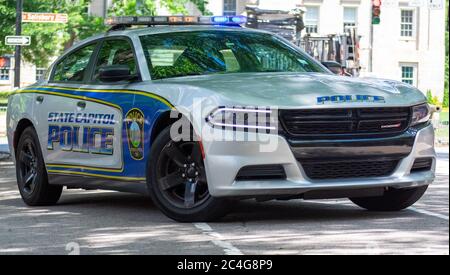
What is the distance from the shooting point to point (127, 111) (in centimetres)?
994

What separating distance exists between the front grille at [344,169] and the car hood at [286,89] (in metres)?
0.42

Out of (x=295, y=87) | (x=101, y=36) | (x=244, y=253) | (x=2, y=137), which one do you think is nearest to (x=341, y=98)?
(x=295, y=87)

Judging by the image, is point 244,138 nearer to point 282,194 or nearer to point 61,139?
point 282,194

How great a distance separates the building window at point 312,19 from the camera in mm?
66750

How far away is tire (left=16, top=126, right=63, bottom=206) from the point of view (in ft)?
37.4

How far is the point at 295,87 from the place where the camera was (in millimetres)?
9156

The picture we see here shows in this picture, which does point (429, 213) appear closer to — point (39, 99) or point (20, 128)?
point (39, 99)

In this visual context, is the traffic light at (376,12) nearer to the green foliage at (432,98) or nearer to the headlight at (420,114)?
the headlight at (420,114)

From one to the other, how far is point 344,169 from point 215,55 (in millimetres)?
1838

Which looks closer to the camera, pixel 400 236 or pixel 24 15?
pixel 400 236

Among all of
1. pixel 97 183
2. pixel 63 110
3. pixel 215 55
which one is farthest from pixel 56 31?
pixel 215 55

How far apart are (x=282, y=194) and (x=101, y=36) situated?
10.1 ft

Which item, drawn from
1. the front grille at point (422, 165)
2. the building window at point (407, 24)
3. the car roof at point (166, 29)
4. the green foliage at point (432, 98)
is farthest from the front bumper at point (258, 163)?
the building window at point (407, 24)

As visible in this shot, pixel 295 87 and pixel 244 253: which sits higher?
pixel 295 87
